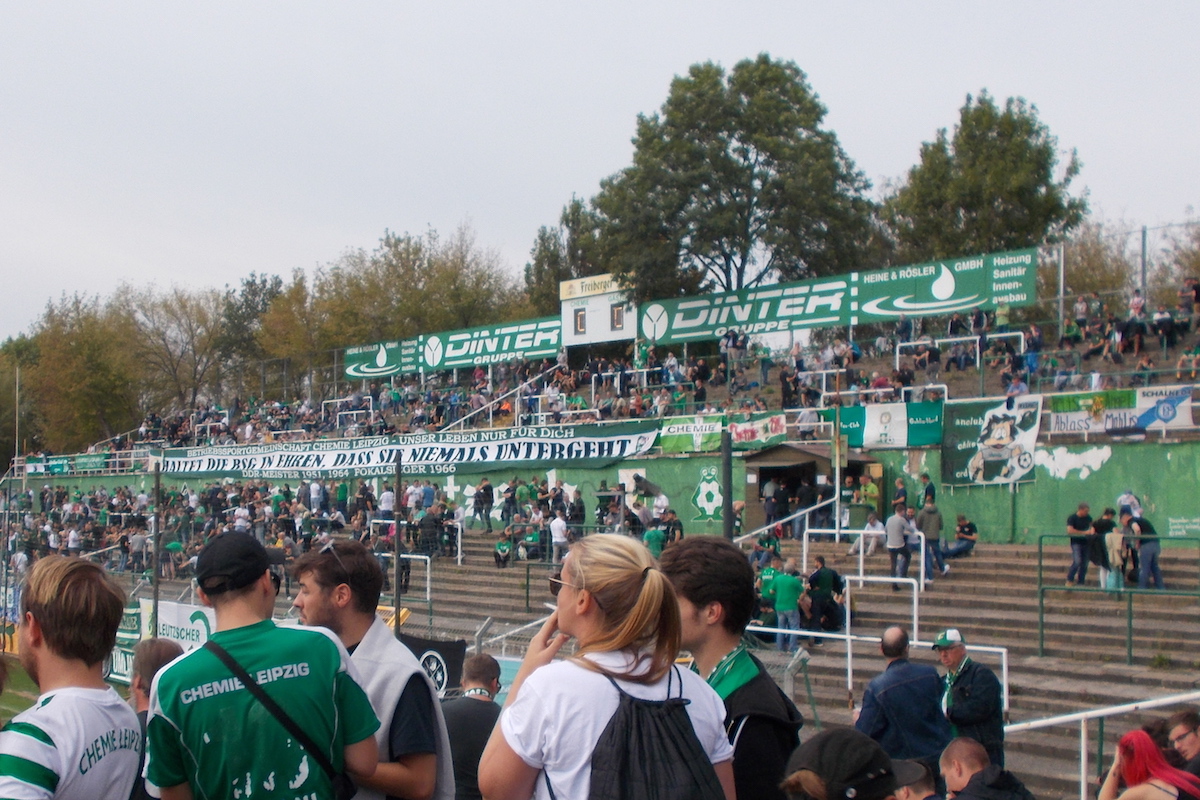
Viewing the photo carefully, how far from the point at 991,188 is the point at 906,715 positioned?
35.2 m

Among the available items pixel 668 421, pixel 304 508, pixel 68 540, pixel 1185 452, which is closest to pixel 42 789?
pixel 1185 452

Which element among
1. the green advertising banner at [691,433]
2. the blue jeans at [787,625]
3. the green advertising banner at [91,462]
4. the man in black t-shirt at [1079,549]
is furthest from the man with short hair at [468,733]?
the green advertising banner at [91,462]

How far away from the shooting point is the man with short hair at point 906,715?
5.89 m

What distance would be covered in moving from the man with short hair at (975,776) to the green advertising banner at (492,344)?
30.0 metres

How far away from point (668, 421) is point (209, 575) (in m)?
20.3

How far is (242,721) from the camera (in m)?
3.04

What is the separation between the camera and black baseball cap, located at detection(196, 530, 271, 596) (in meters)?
3.27

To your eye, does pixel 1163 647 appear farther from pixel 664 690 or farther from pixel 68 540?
pixel 68 540

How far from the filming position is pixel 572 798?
104 inches

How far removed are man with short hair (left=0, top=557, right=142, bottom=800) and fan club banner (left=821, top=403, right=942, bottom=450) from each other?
1810 centimetres

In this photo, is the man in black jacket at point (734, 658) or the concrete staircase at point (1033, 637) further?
the concrete staircase at point (1033, 637)

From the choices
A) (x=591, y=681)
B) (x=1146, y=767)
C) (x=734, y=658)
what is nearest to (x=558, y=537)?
(x=1146, y=767)

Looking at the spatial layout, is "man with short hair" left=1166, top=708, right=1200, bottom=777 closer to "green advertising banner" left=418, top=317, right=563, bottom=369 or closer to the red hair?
the red hair

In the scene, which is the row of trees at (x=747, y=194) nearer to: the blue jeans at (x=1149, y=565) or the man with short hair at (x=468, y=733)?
the blue jeans at (x=1149, y=565)
